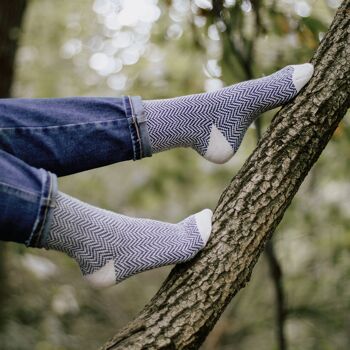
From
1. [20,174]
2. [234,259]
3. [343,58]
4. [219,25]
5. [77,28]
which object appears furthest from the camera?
[77,28]

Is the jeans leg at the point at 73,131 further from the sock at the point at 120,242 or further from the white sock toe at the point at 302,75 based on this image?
the white sock toe at the point at 302,75

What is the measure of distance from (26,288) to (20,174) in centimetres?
282

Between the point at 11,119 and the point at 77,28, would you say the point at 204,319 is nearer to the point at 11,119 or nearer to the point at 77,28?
the point at 11,119

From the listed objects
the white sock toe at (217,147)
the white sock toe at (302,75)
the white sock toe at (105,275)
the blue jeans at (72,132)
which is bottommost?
the white sock toe at (105,275)

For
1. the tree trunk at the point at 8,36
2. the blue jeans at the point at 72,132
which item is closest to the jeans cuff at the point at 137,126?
the blue jeans at the point at 72,132

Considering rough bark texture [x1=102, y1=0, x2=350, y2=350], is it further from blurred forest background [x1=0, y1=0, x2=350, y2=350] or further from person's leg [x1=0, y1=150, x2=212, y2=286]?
blurred forest background [x1=0, y1=0, x2=350, y2=350]

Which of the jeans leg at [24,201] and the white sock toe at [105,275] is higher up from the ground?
the jeans leg at [24,201]

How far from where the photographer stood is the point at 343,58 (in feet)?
4.04

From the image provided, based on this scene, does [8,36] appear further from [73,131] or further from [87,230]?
[87,230]

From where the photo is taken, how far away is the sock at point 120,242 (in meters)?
1.07

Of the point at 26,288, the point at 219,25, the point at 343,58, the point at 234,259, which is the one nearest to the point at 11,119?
the point at 234,259

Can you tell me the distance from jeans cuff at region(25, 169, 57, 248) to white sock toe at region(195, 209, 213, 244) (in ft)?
1.02

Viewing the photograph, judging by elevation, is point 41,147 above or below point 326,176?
above

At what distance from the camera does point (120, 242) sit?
3.70 ft
